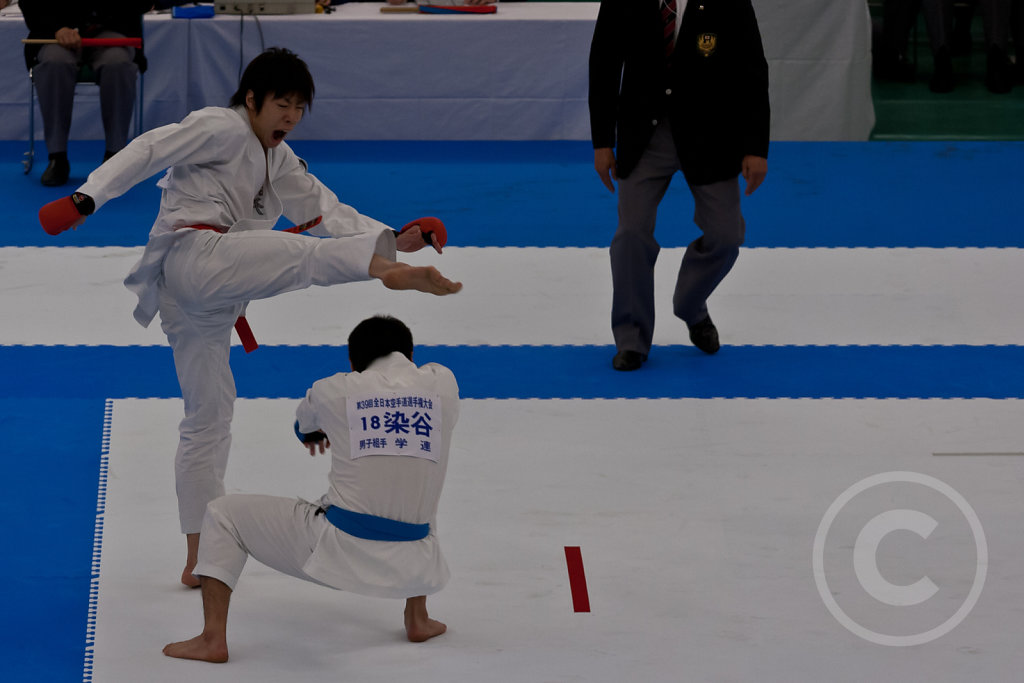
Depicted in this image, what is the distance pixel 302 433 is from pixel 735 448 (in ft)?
5.45

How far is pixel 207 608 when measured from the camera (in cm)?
288

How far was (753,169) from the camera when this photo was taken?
4727 mm

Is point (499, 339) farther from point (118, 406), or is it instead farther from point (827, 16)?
point (827, 16)

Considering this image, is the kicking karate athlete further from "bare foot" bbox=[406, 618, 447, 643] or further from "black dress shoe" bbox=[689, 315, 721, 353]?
"black dress shoe" bbox=[689, 315, 721, 353]

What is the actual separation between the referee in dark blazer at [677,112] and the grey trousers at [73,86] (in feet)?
12.4

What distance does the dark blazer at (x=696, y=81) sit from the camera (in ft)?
15.4

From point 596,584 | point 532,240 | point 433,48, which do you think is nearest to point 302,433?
point 596,584

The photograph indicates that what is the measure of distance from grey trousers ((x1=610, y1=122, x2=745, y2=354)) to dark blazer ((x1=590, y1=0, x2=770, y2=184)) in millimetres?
57

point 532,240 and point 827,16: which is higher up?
point 827,16

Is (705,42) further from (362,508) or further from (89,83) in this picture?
(89,83)

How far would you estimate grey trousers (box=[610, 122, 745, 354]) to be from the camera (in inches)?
188

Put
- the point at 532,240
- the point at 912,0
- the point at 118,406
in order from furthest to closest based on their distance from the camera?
the point at 912,0
the point at 532,240
the point at 118,406

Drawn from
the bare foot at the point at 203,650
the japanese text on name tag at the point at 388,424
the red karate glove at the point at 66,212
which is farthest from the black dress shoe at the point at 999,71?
the bare foot at the point at 203,650

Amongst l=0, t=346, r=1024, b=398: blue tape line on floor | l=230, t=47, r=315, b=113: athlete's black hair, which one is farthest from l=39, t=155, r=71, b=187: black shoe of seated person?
l=230, t=47, r=315, b=113: athlete's black hair
